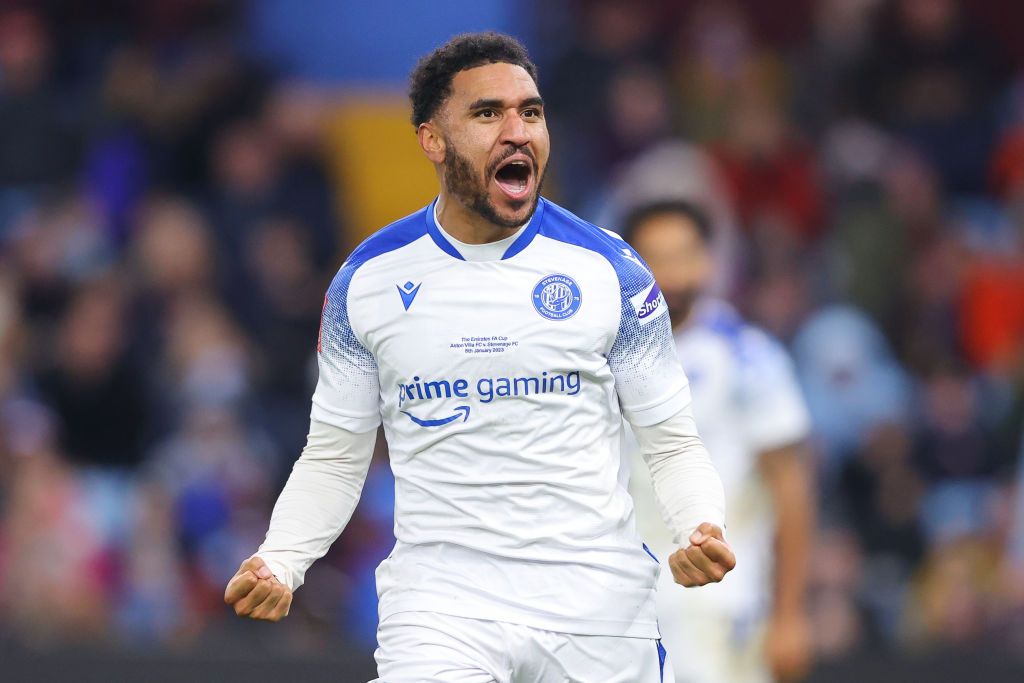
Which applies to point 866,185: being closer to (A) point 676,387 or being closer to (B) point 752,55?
(B) point 752,55

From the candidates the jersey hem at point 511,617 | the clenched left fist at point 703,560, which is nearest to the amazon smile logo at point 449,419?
the jersey hem at point 511,617

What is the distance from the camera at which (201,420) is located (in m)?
8.50

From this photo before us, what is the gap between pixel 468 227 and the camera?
4.06 meters

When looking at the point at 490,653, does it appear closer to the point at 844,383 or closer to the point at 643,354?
the point at 643,354

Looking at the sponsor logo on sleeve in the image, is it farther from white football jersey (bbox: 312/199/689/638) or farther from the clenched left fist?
the clenched left fist

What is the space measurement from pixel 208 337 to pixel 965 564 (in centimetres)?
400

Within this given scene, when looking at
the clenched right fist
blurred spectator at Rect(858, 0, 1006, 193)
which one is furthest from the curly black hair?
blurred spectator at Rect(858, 0, 1006, 193)

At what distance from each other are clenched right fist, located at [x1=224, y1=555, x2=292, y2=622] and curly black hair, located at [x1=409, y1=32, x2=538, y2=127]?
3.68ft

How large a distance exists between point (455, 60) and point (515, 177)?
31 centimetres

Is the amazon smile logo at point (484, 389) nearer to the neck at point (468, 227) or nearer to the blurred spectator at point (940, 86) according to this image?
the neck at point (468, 227)

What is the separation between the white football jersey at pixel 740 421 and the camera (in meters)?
5.54

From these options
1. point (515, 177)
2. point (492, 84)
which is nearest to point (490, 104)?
point (492, 84)

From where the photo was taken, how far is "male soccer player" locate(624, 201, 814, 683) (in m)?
5.42

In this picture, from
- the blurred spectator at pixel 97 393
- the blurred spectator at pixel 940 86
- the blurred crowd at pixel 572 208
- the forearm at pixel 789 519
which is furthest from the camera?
the blurred spectator at pixel 940 86
